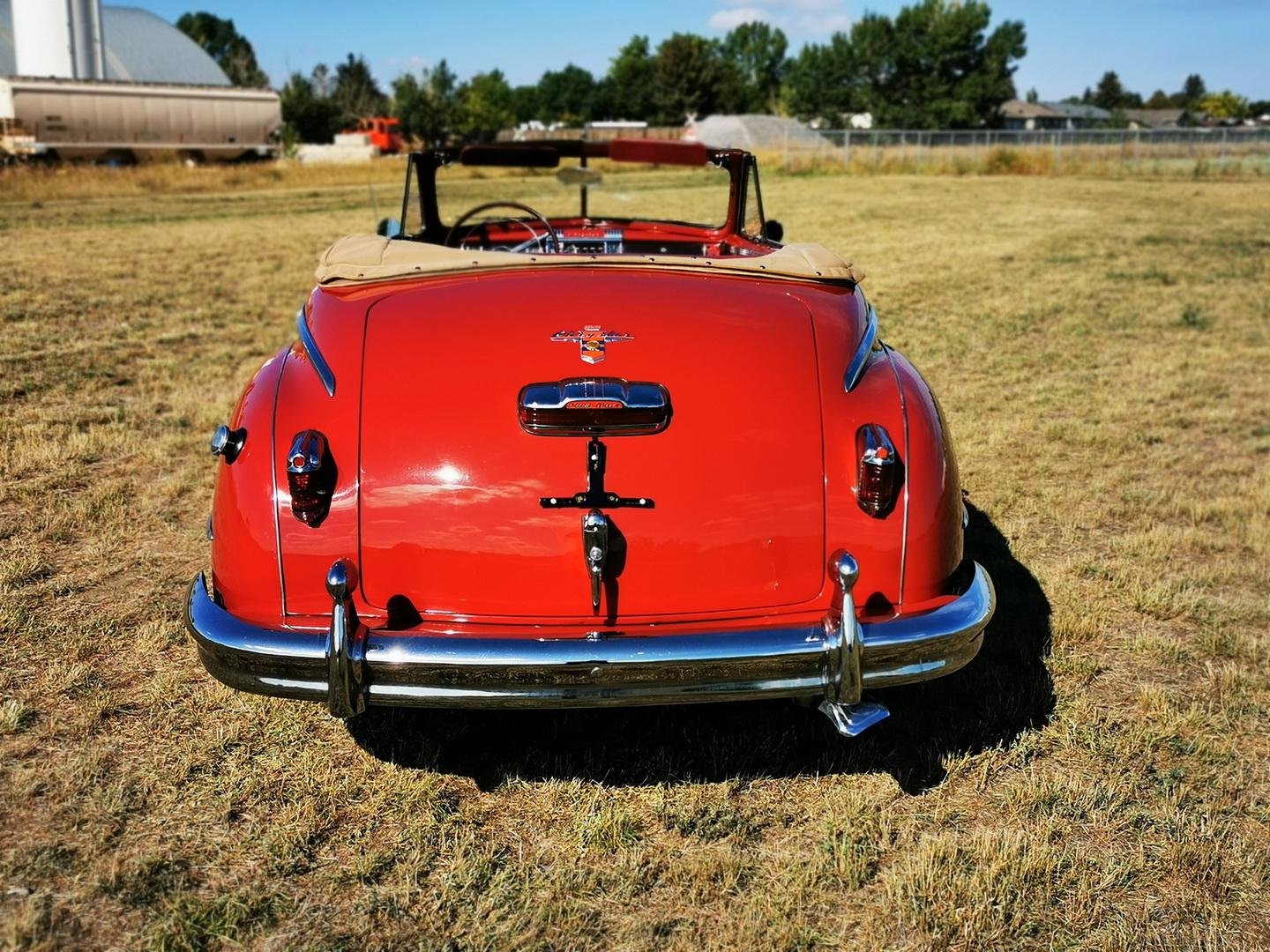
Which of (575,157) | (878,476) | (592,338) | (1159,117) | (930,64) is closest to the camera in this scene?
(878,476)

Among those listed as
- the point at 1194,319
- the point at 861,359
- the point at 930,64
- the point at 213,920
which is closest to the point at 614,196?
the point at 1194,319

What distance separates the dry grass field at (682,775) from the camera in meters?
2.15

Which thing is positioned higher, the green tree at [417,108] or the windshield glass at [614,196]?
the green tree at [417,108]

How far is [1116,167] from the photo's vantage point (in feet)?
93.1

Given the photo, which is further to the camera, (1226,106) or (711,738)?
(1226,106)

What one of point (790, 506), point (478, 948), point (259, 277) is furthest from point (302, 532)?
point (259, 277)

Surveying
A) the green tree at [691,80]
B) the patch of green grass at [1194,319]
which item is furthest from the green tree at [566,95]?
the patch of green grass at [1194,319]

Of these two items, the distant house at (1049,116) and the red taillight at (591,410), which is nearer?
the red taillight at (591,410)

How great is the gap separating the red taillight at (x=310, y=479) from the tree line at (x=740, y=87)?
169ft

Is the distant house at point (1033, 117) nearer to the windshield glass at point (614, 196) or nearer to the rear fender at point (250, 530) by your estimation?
the windshield glass at point (614, 196)

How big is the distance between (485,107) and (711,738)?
223ft

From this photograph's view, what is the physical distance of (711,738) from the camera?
2791mm

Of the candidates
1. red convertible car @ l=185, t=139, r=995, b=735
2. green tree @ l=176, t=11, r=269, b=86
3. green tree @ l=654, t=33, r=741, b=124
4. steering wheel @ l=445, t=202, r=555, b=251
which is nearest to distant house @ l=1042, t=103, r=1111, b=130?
green tree @ l=654, t=33, r=741, b=124

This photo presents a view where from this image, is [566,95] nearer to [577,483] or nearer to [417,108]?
[417,108]
